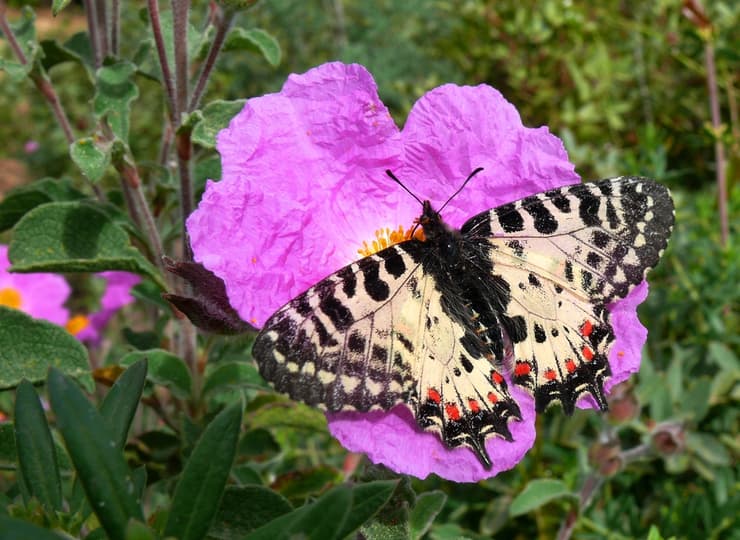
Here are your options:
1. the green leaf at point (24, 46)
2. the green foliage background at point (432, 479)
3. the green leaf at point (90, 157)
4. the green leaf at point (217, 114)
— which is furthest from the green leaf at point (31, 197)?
the green leaf at point (217, 114)

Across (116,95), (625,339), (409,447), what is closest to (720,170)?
(625,339)

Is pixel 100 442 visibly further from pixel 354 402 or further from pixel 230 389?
pixel 230 389

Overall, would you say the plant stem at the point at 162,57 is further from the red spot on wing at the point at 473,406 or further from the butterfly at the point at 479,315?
the red spot on wing at the point at 473,406

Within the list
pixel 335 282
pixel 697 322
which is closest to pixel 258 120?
pixel 335 282

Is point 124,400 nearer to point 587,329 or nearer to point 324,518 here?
point 324,518

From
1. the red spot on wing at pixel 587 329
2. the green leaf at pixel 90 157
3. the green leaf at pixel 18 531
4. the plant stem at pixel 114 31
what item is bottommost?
the red spot on wing at pixel 587 329
